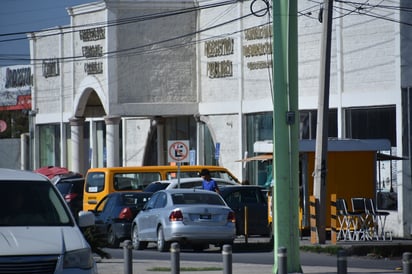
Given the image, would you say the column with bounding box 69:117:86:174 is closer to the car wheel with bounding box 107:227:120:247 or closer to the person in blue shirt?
the car wheel with bounding box 107:227:120:247

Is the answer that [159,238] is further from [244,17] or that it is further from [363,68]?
[244,17]

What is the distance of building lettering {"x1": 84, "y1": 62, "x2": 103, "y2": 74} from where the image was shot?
4781cm

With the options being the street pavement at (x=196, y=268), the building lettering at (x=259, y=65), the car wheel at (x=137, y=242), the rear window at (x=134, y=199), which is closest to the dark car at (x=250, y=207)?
the rear window at (x=134, y=199)

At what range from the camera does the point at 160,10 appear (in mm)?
46562

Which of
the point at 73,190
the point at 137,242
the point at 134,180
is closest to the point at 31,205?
the point at 137,242

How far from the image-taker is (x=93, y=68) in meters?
48.5

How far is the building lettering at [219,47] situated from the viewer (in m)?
44.2

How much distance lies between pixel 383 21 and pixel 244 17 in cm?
863

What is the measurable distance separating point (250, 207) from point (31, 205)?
17.1m

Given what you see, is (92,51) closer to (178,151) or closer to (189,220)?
(178,151)

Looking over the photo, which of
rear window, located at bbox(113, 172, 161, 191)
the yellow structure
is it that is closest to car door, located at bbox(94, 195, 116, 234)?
the yellow structure

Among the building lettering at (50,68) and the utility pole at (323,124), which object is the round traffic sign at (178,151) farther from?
the building lettering at (50,68)

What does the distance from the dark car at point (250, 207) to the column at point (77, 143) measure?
2156cm

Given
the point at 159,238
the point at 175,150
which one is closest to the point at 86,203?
the point at 175,150
